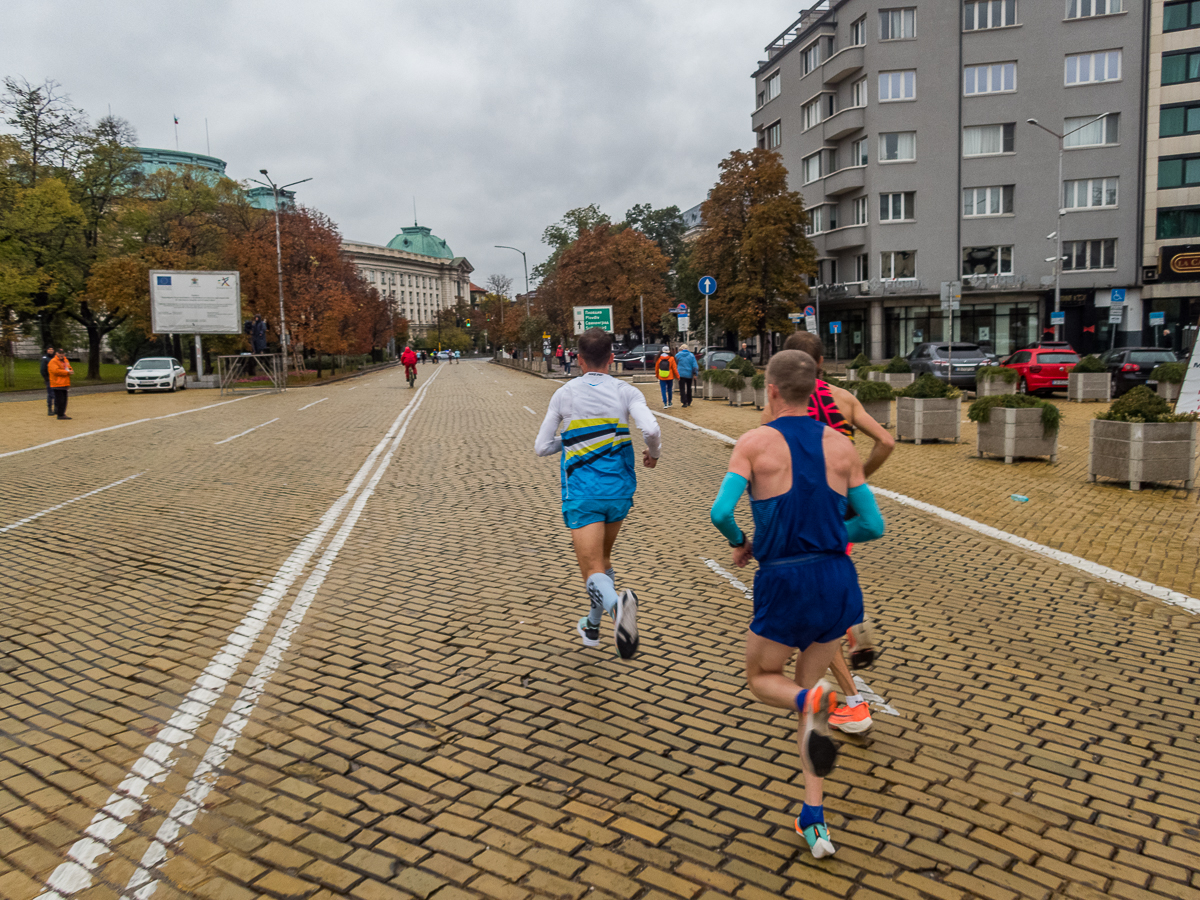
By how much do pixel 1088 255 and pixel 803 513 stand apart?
52246 millimetres

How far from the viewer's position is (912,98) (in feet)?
156

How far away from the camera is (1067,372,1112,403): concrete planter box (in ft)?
74.5

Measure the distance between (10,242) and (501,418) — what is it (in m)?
30.4

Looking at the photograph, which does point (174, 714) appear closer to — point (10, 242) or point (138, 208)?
point (10, 242)

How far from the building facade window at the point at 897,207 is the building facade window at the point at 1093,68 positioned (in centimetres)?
967

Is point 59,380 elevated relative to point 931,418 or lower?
elevated

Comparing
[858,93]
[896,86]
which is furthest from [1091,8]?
[858,93]

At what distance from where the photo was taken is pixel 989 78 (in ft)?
154

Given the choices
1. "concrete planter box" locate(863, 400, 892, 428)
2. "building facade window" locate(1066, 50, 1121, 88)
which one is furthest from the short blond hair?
"building facade window" locate(1066, 50, 1121, 88)

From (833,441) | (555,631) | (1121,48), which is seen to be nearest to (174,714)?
(555,631)

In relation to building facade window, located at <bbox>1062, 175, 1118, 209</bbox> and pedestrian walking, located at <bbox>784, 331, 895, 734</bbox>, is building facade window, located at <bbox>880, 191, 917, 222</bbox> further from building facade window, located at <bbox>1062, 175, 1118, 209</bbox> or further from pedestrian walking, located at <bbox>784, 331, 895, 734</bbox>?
pedestrian walking, located at <bbox>784, 331, 895, 734</bbox>

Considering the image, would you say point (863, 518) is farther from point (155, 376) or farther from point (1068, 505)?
point (155, 376)

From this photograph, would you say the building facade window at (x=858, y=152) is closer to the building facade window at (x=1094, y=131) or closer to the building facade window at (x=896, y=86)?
the building facade window at (x=896, y=86)

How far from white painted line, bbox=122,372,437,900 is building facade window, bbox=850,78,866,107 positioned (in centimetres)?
4889
